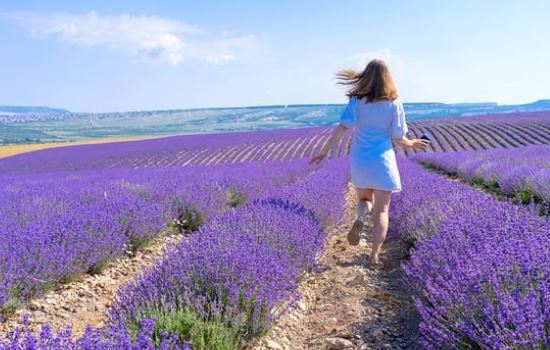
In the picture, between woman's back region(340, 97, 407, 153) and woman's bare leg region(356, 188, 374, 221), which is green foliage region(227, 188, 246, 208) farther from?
woman's back region(340, 97, 407, 153)

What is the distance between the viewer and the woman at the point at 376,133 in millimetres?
3758

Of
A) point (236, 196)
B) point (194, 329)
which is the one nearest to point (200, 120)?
point (236, 196)

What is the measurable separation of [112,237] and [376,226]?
2.02 metres

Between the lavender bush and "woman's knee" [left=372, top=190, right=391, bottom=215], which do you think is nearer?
the lavender bush

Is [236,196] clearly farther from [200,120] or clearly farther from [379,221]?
[200,120]

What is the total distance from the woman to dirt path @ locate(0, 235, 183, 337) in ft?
4.95

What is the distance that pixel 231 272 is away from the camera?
98.4 inches

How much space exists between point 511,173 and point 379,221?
4.18 meters

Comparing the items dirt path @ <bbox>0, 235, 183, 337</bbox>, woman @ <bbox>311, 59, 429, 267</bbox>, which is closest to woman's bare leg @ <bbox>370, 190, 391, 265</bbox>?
woman @ <bbox>311, 59, 429, 267</bbox>

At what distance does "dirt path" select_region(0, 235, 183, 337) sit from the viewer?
10.2ft

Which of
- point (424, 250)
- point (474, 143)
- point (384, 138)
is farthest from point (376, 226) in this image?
point (474, 143)

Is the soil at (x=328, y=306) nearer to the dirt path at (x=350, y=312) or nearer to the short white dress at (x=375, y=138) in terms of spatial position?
the dirt path at (x=350, y=312)

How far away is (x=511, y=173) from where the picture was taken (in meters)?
7.20

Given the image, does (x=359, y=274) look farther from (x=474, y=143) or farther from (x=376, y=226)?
(x=474, y=143)
